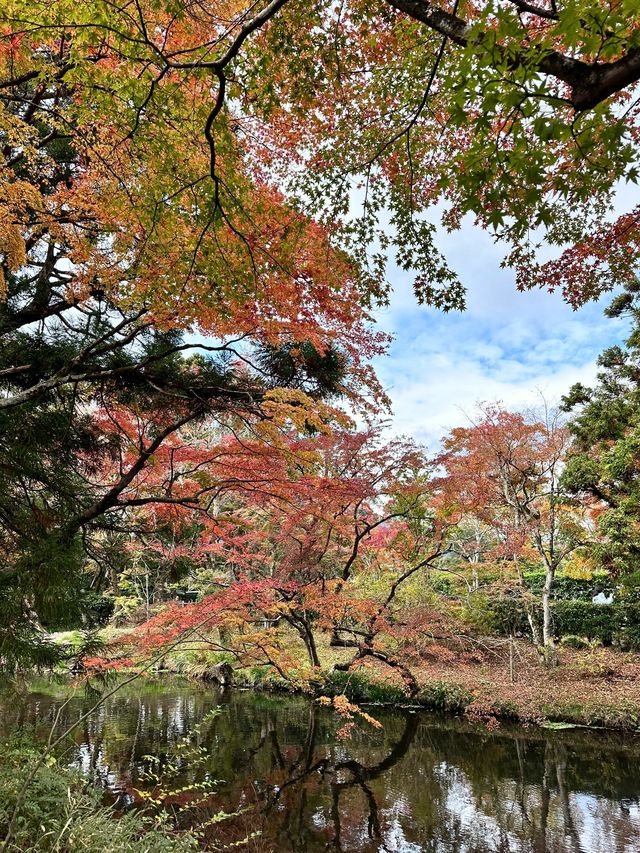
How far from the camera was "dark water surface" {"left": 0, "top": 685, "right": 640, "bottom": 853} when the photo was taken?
174 inches

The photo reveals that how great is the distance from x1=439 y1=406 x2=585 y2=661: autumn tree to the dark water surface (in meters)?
Result: 3.17

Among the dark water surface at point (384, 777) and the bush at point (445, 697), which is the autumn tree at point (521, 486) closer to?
the bush at point (445, 697)

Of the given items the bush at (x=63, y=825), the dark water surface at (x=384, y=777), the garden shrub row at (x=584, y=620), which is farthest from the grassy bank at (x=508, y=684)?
the bush at (x=63, y=825)

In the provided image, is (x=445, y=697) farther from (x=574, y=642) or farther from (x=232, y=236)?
(x=232, y=236)

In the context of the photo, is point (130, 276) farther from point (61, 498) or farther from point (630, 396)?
point (630, 396)

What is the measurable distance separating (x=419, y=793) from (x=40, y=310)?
22.6 ft

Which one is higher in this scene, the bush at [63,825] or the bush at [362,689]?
the bush at [63,825]

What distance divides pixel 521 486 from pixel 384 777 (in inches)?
263

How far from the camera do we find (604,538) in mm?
9938

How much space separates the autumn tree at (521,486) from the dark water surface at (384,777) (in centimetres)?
317

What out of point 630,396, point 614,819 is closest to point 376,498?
point 614,819

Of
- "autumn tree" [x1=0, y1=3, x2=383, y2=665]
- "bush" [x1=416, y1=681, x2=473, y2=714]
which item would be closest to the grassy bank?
"bush" [x1=416, y1=681, x2=473, y2=714]

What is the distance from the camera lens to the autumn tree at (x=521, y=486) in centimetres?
912

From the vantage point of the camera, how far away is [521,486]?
10.4 m
